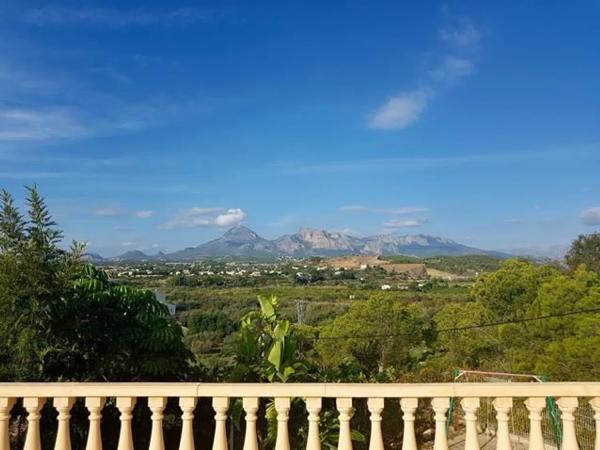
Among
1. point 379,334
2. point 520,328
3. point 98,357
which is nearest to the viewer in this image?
point 98,357

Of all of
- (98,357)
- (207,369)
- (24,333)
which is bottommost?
(207,369)

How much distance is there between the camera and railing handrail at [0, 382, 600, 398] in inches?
97.7

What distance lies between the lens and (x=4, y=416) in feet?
8.55

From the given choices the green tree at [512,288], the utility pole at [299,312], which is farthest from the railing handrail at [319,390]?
the utility pole at [299,312]

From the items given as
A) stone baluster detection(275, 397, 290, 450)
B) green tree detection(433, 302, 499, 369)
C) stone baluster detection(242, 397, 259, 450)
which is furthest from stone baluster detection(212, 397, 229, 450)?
green tree detection(433, 302, 499, 369)

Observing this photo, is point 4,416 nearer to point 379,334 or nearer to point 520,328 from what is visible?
point 520,328

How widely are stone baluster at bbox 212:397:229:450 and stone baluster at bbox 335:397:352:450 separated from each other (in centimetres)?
66

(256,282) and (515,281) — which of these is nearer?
(515,281)

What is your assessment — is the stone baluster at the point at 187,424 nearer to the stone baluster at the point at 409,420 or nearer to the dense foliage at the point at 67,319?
the stone baluster at the point at 409,420

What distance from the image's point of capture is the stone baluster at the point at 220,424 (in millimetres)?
2510

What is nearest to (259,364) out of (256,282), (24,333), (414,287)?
(24,333)

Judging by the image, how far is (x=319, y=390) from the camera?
2.53m

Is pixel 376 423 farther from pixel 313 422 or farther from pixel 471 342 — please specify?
pixel 471 342

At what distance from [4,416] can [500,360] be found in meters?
17.6
